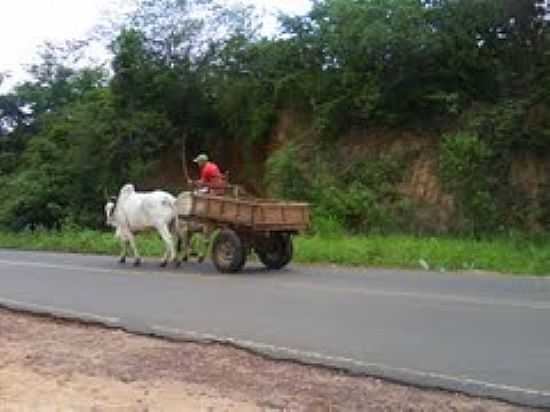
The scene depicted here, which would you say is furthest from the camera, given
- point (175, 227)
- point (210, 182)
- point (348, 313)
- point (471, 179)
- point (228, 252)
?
point (471, 179)

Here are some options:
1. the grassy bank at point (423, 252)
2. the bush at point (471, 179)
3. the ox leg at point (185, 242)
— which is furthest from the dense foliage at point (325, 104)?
the ox leg at point (185, 242)

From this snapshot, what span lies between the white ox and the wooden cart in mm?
1017

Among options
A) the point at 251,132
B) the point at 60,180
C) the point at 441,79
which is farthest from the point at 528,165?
the point at 60,180

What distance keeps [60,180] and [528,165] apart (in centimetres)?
2040

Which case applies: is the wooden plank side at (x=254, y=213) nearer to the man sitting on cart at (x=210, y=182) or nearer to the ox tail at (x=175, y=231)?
the man sitting on cart at (x=210, y=182)

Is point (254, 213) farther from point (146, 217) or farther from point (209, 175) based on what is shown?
point (146, 217)

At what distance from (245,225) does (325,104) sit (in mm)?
14426

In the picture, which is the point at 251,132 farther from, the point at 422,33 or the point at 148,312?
the point at 148,312

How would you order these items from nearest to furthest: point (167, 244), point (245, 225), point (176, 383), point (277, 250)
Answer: point (176, 383) < point (245, 225) < point (277, 250) < point (167, 244)

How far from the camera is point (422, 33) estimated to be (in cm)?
2966

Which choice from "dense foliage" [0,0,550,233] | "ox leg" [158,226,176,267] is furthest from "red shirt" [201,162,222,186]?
"dense foliage" [0,0,550,233]

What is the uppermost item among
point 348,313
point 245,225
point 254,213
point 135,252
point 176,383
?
point 254,213

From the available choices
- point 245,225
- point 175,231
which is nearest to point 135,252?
point 175,231

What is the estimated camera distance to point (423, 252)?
72.2ft
